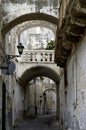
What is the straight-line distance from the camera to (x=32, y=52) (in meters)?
31.2

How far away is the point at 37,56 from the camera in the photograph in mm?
31312

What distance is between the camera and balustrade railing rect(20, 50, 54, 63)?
3116cm

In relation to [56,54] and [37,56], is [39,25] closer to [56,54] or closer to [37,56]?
[37,56]

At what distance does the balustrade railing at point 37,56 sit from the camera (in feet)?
102

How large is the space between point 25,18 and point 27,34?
34.6 m

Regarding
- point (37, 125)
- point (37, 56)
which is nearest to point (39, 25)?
point (37, 56)

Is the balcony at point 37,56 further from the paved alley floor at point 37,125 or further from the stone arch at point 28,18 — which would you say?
the stone arch at point 28,18

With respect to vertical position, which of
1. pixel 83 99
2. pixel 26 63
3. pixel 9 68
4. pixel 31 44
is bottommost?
pixel 83 99

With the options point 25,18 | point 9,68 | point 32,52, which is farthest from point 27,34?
point 9,68

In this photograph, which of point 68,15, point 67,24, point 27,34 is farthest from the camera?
point 27,34

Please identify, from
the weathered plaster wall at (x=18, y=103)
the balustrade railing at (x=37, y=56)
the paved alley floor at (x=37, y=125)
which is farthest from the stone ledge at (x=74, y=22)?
the balustrade railing at (x=37, y=56)

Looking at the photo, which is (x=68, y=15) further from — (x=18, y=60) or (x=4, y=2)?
(x=18, y=60)

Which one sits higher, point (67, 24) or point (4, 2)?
point (4, 2)

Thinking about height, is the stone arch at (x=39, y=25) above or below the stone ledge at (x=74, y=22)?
above
